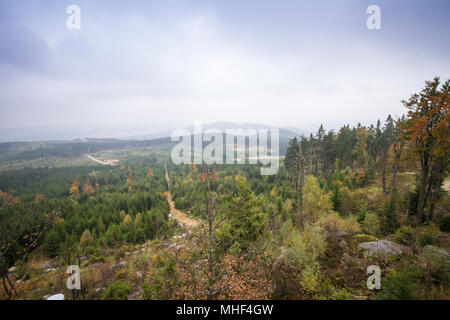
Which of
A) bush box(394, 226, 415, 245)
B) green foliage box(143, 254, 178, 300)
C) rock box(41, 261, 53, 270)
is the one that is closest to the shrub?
bush box(394, 226, 415, 245)

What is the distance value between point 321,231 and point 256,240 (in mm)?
4813

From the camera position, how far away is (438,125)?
11.4 meters

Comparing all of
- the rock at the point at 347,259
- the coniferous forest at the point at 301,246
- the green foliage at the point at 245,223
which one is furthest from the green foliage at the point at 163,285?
the rock at the point at 347,259

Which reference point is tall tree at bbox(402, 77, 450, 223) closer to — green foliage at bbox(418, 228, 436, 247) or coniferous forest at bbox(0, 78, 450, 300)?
coniferous forest at bbox(0, 78, 450, 300)

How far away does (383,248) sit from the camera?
31.2ft

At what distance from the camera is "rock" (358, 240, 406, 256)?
30.0 ft

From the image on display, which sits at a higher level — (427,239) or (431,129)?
(431,129)

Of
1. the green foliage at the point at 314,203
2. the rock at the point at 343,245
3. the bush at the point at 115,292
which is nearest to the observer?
the rock at the point at 343,245

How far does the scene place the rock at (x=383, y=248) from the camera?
30.0ft

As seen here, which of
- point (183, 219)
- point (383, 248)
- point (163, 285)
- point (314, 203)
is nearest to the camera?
point (163, 285)


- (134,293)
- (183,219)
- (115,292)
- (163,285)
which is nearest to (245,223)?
(163,285)

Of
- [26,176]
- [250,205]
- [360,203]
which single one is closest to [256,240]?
[250,205]

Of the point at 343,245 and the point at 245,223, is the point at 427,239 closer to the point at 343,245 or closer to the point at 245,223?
the point at 343,245

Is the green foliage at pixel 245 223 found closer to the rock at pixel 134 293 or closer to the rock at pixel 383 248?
the rock at pixel 383 248
